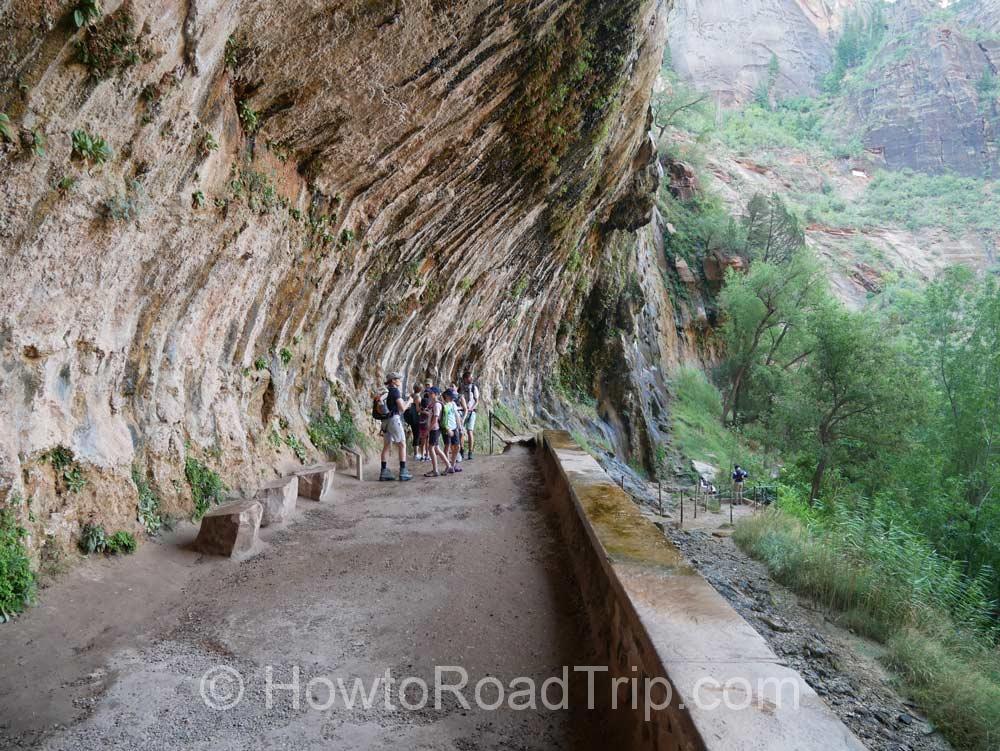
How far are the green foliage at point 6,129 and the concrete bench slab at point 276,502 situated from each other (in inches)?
151

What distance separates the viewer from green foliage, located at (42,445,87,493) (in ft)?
14.9

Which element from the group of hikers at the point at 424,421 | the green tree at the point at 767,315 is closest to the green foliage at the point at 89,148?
the group of hikers at the point at 424,421

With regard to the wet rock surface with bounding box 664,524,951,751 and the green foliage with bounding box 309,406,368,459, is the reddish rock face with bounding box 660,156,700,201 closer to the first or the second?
the wet rock surface with bounding box 664,524,951,751

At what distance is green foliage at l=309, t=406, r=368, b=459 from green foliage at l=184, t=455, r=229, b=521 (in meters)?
3.10

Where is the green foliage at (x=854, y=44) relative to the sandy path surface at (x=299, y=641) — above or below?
above

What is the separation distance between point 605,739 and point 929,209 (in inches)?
3457

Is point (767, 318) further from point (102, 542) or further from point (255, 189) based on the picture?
point (102, 542)

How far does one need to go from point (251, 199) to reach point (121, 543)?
13.4ft

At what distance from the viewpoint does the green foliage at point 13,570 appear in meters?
3.75

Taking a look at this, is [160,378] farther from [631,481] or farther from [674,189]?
[674,189]

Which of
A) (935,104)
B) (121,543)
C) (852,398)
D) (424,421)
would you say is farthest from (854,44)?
(121,543)

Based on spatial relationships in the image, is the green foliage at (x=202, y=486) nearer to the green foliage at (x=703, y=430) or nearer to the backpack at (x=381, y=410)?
the backpack at (x=381, y=410)

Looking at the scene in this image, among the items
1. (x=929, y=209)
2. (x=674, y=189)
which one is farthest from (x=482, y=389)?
(x=929, y=209)

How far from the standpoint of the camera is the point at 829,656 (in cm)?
712
